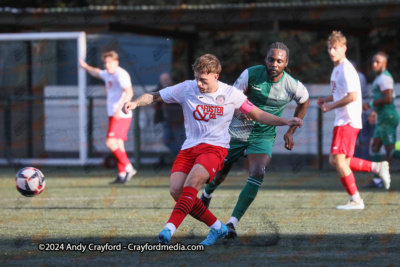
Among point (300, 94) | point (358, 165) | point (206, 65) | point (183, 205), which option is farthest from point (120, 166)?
point (183, 205)

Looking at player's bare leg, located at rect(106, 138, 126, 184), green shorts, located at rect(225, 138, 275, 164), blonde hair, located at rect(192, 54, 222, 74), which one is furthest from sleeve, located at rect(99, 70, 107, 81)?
blonde hair, located at rect(192, 54, 222, 74)

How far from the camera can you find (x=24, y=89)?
20.2 meters

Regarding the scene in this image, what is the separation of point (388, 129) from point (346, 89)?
355cm

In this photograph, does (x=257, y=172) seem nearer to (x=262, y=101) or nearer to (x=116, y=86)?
(x=262, y=101)

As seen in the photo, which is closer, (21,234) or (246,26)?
(21,234)

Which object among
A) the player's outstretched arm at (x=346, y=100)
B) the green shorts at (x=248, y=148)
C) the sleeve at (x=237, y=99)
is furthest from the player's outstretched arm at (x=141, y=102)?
the player's outstretched arm at (x=346, y=100)

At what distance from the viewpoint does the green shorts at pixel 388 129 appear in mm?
12445

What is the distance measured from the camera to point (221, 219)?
821 centimetres

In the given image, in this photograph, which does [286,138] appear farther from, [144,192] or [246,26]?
[246,26]

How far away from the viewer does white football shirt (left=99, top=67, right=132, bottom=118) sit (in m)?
12.9

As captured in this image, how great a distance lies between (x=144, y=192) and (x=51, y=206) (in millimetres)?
2271

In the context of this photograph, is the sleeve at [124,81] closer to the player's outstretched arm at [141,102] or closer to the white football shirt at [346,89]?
the white football shirt at [346,89]

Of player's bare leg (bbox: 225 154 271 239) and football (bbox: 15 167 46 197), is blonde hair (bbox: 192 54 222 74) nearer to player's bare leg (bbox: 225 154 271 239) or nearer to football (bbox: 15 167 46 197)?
player's bare leg (bbox: 225 154 271 239)

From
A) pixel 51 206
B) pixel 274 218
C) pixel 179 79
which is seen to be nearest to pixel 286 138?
pixel 274 218
